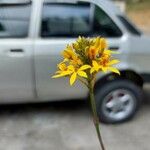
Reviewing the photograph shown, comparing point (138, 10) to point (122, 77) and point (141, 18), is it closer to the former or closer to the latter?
point (141, 18)

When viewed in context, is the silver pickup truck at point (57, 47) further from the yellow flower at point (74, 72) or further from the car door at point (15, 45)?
the yellow flower at point (74, 72)

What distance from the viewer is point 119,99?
5316 mm

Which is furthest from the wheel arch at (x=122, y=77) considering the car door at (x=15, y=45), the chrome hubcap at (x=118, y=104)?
the car door at (x=15, y=45)

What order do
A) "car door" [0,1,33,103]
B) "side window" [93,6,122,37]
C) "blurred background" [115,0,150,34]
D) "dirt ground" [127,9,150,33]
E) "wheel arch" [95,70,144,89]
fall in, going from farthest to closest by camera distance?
"blurred background" [115,0,150,34], "dirt ground" [127,9,150,33], "wheel arch" [95,70,144,89], "side window" [93,6,122,37], "car door" [0,1,33,103]

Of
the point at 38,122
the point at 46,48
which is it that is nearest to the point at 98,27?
the point at 46,48

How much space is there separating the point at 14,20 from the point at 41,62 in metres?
0.54

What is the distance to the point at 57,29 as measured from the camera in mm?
4973

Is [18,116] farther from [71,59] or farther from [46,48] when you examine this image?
[71,59]

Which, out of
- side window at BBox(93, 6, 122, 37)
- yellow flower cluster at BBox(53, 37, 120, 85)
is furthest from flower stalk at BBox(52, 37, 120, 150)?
side window at BBox(93, 6, 122, 37)

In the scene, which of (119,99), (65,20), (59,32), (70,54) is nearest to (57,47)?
(59,32)

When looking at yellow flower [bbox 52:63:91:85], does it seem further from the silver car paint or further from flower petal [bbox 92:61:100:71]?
the silver car paint

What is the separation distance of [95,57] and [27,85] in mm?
3527

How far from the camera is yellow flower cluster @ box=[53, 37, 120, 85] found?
5.11 ft

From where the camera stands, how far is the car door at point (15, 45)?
16.0 feet
